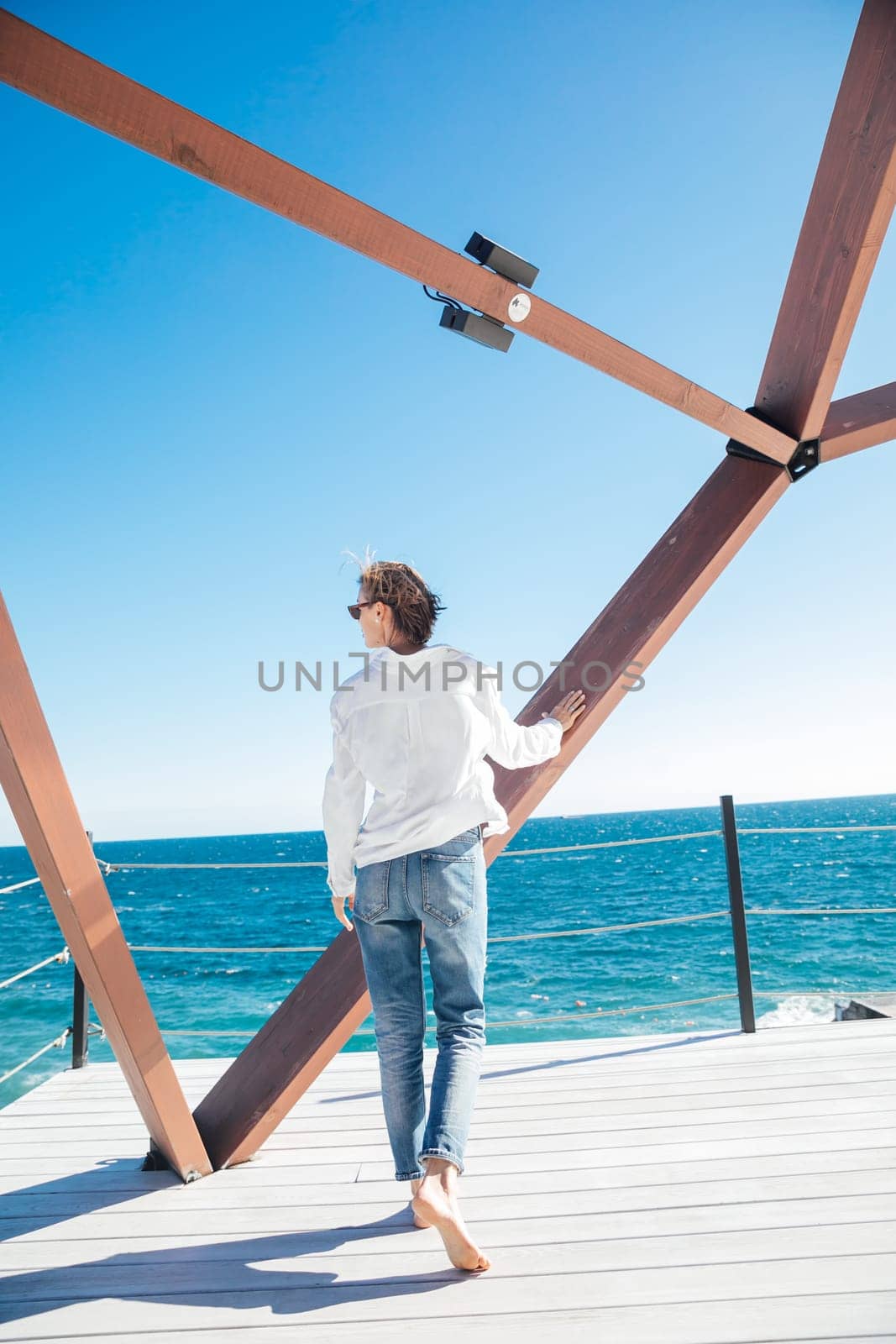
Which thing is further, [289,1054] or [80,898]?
[289,1054]

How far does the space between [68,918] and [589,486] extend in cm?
537

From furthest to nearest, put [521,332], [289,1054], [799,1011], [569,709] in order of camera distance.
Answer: [799,1011] < [569,709] < [289,1054] < [521,332]

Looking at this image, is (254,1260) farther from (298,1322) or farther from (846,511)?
(846,511)

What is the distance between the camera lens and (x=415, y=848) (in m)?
1.35

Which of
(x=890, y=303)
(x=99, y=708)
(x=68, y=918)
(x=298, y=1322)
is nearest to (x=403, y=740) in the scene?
(x=68, y=918)

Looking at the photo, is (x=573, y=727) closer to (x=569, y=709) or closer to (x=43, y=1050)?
(x=569, y=709)

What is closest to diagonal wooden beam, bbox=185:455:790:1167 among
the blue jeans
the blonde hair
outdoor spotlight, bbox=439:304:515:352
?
the blue jeans

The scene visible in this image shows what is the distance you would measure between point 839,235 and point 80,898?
2228 mm

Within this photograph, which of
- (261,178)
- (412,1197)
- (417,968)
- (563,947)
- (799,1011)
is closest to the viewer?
(261,178)

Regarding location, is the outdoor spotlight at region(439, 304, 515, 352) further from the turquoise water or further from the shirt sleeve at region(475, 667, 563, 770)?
the turquoise water

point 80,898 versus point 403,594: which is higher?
point 403,594

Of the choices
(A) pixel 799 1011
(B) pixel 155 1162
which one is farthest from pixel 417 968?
(A) pixel 799 1011

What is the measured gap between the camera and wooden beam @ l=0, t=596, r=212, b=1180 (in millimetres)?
1349

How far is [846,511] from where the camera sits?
1093 cm
